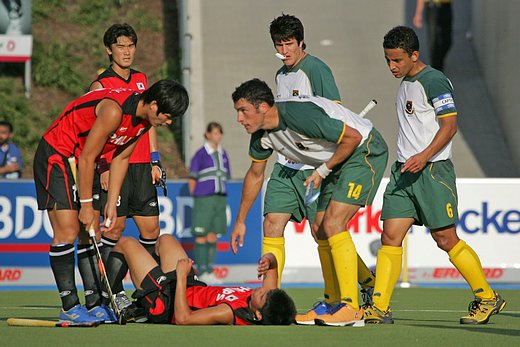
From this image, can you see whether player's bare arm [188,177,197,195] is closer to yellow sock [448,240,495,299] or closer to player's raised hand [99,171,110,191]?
player's raised hand [99,171,110,191]

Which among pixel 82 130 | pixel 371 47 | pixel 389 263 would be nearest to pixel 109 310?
pixel 82 130

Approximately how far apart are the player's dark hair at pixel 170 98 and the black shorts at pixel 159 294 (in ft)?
4.12

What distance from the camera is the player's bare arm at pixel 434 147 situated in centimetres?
Answer: 861

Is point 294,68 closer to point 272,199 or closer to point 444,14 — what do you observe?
point 272,199

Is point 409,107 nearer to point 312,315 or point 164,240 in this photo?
point 312,315

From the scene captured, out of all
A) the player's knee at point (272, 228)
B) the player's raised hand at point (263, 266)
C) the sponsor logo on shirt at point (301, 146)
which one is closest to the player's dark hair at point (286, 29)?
the sponsor logo on shirt at point (301, 146)

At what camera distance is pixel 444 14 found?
74.9ft

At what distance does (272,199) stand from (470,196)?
5.97 metres

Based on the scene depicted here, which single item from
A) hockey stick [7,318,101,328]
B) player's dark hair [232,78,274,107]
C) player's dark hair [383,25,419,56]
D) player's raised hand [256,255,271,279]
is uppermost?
player's dark hair [383,25,419,56]

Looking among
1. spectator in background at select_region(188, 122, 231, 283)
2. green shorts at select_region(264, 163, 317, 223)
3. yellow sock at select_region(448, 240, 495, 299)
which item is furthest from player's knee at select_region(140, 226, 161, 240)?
spectator in background at select_region(188, 122, 231, 283)

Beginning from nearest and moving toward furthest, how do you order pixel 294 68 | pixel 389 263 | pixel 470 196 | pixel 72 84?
1. pixel 389 263
2. pixel 294 68
3. pixel 470 196
4. pixel 72 84

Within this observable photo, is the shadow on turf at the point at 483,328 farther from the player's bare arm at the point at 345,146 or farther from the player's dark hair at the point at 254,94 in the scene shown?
the player's dark hair at the point at 254,94

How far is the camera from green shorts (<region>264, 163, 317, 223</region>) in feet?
29.6

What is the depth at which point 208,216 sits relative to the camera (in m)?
14.8
